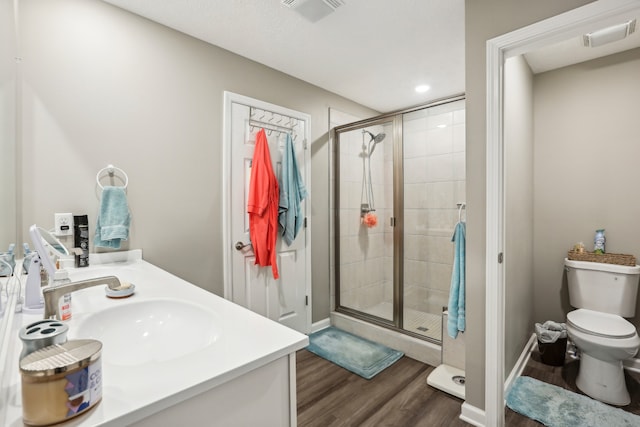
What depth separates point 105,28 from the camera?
5.84 ft

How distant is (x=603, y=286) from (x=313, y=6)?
286 centimetres

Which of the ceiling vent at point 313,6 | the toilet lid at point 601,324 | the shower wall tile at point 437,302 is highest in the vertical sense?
the ceiling vent at point 313,6

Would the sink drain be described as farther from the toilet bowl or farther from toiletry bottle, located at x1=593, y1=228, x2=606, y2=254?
toiletry bottle, located at x1=593, y1=228, x2=606, y2=254

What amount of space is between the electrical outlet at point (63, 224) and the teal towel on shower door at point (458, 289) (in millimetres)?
2230

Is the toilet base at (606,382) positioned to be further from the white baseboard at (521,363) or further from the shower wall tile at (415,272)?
the shower wall tile at (415,272)

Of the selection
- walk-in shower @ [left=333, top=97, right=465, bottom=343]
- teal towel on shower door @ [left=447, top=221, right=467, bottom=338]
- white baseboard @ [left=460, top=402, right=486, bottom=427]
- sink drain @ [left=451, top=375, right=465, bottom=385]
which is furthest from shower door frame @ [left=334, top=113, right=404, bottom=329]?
white baseboard @ [left=460, top=402, right=486, bottom=427]

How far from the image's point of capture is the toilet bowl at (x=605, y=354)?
1912 millimetres

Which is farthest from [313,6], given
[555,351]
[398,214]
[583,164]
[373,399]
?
[555,351]

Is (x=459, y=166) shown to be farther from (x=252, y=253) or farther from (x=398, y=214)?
(x=252, y=253)

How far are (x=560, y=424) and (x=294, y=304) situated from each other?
197 centimetres

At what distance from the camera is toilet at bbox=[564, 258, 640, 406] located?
6.34ft

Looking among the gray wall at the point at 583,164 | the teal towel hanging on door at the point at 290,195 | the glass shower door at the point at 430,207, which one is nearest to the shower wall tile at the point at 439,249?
the glass shower door at the point at 430,207

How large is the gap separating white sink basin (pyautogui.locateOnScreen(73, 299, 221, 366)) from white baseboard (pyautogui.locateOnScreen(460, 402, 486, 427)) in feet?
5.36

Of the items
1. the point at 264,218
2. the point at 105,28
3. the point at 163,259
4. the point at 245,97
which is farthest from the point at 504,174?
the point at 105,28
